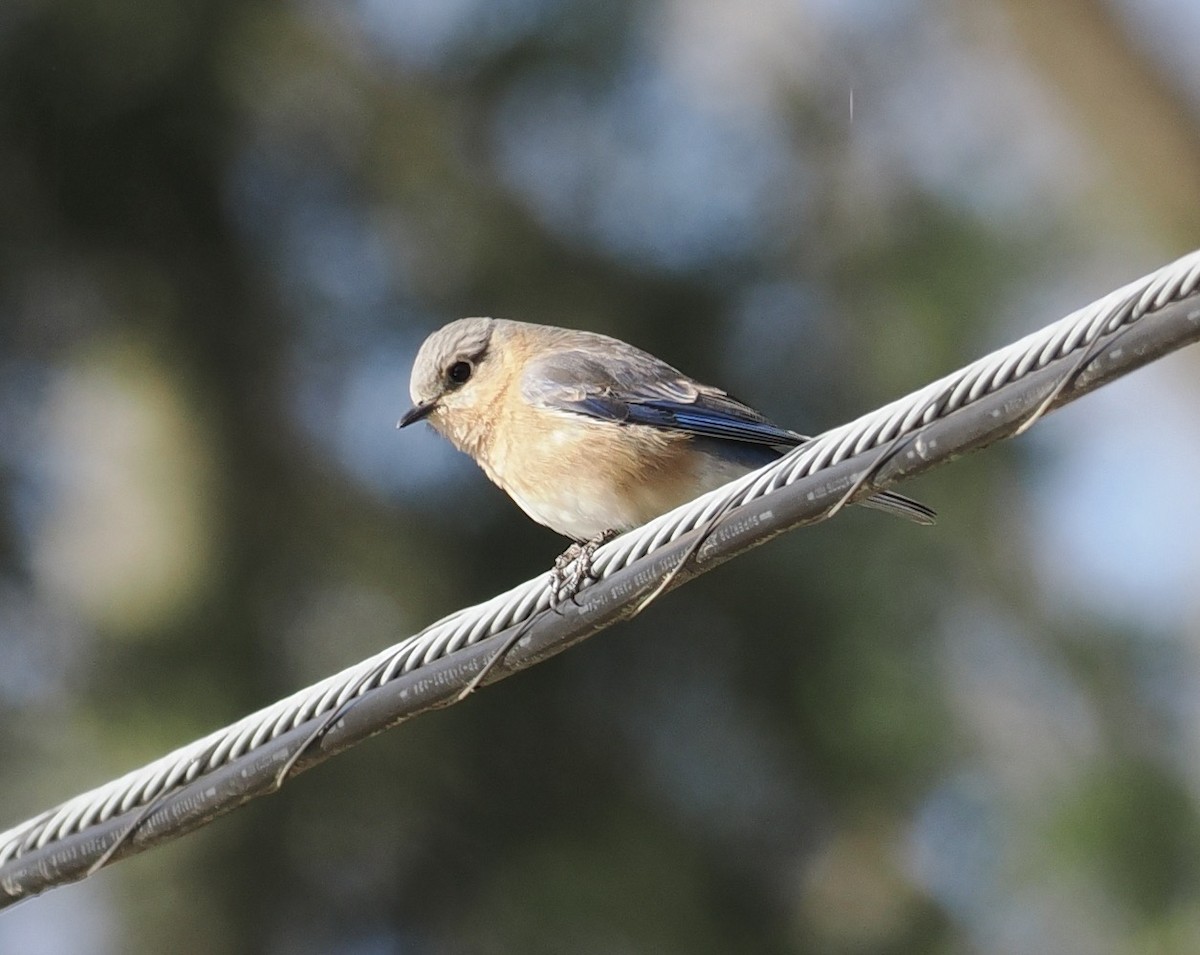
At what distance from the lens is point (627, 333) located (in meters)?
9.33

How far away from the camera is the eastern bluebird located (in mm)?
5898

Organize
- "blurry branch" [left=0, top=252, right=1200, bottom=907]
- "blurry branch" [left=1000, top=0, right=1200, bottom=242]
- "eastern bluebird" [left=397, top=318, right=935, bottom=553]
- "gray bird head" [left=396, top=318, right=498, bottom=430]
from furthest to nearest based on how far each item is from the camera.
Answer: "blurry branch" [left=1000, top=0, right=1200, bottom=242] → "gray bird head" [left=396, top=318, right=498, bottom=430] → "eastern bluebird" [left=397, top=318, right=935, bottom=553] → "blurry branch" [left=0, top=252, right=1200, bottom=907]

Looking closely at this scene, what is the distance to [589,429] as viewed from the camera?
6.02 metres

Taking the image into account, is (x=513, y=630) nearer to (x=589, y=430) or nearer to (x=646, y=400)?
(x=589, y=430)

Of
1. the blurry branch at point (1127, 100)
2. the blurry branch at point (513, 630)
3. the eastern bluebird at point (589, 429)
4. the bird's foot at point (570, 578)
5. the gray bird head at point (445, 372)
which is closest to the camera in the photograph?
the blurry branch at point (513, 630)

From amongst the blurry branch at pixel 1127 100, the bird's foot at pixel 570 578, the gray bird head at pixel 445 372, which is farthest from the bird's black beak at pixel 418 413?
the blurry branch at pixel 1127 100

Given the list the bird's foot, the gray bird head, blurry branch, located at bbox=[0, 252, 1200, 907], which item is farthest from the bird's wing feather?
blurry branch, located at bbox=[0, 252, 1200, 907]

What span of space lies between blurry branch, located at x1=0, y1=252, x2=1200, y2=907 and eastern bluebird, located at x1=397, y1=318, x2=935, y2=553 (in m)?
1.57

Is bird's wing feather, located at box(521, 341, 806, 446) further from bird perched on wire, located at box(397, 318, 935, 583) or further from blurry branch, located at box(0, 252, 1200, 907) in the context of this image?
blurry branch, located at box(0, 252, 1200, 907)

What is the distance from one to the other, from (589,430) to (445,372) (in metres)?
0.78

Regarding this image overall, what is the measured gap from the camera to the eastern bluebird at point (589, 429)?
590 centimetres

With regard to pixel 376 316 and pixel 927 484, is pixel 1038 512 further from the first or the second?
pixel 376 316

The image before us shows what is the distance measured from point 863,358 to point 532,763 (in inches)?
125

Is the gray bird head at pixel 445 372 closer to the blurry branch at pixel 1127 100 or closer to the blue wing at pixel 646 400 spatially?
the blue wing at pixel 646 400
